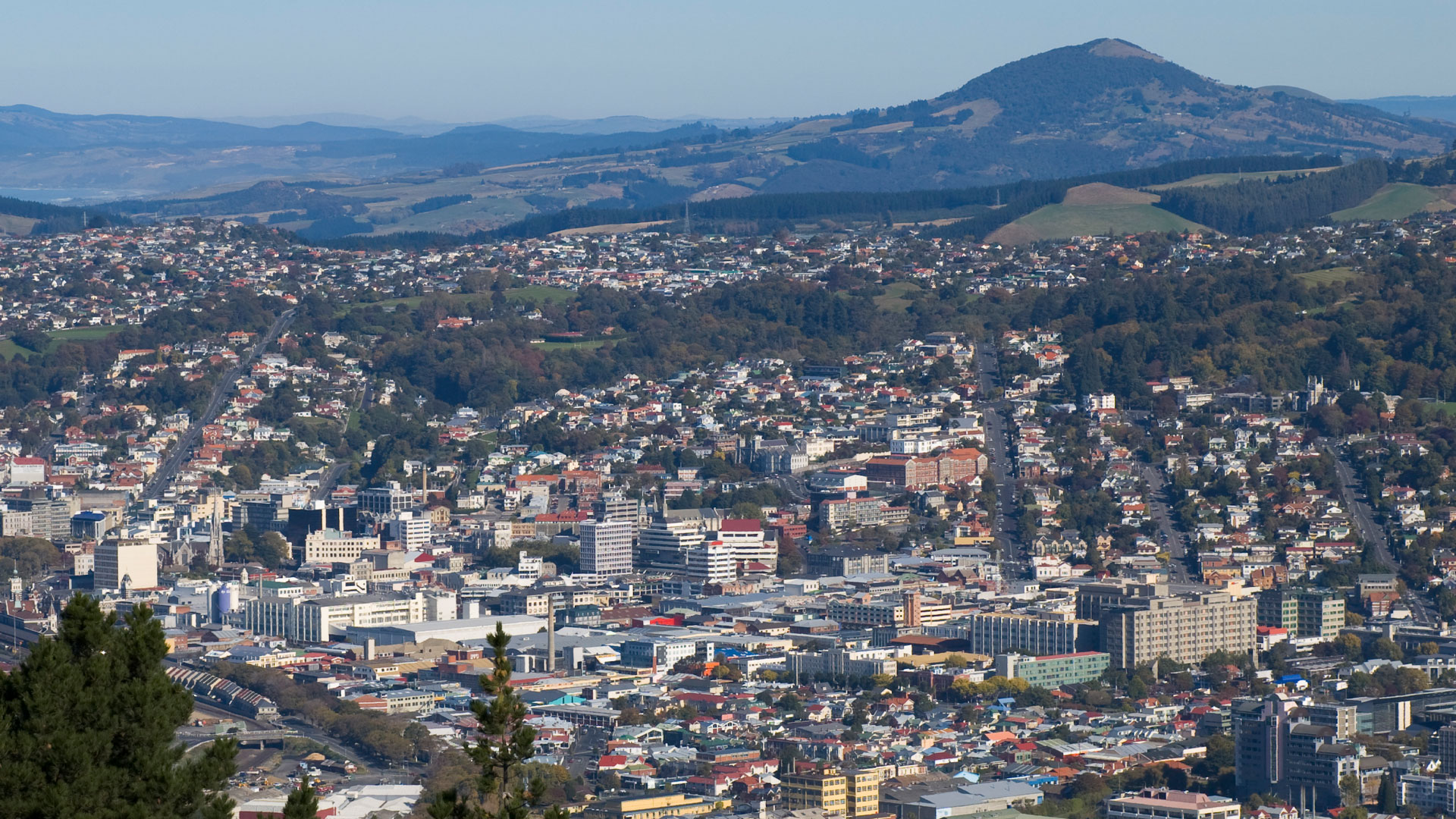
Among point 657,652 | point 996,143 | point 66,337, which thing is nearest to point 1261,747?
point 657,652

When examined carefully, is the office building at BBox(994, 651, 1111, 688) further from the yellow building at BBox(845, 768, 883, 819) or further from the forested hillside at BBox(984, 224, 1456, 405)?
the forested hillside at BBox(984, 224, 1456, 405)

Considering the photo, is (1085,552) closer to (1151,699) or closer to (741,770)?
(1151,699)

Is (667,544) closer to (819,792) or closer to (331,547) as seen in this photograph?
(331,547)

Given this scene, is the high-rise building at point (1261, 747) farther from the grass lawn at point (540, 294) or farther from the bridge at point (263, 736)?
the grass lawn at point (540, 294)

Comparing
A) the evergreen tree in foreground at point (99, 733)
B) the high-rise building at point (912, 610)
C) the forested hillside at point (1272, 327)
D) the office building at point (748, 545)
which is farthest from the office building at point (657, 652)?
the evergreen tree in foreground at point (99, 733)

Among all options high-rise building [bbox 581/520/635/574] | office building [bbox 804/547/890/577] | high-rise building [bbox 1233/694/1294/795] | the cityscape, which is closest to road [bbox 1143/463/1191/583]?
the cityscape

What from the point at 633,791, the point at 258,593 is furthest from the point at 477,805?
the point at 258,593

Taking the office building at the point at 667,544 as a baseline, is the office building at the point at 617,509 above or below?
above
